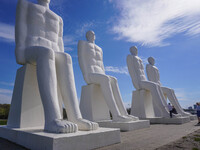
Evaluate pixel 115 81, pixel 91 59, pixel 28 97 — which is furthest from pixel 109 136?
pixel 91 59

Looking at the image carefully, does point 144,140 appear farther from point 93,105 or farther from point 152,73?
point 152,73

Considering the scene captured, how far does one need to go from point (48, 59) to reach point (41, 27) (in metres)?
1.69

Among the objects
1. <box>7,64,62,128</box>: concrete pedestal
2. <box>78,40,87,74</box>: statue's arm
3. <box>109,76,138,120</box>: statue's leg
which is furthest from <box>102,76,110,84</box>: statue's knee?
<box>7,64,62,128</box>: concrete pedestal

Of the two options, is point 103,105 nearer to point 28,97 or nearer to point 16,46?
point 28,97

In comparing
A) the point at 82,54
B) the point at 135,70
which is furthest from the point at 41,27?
the point at 135,70

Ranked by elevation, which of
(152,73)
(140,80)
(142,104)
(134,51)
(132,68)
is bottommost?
(142,104)

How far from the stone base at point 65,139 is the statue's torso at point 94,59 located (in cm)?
422

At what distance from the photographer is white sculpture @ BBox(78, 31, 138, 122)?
285 inches

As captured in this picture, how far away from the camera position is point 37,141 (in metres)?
3.42

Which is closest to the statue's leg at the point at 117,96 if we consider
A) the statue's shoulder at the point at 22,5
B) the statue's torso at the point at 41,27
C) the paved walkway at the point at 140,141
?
the paved walkway at the point at 140,141

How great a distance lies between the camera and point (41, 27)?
553 centimetres

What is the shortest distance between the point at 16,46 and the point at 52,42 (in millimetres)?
1039

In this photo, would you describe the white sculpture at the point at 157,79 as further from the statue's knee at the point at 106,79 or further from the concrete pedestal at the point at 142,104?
the statue's knee at the point at 106,79

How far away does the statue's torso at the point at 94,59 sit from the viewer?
8.15m
